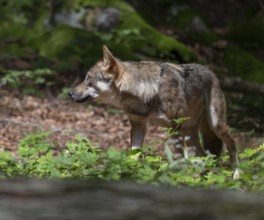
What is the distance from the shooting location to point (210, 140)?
9.98 m

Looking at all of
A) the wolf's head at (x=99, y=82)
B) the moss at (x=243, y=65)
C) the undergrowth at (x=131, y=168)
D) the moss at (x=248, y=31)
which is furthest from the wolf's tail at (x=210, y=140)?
the moss at (x=248, y=31)

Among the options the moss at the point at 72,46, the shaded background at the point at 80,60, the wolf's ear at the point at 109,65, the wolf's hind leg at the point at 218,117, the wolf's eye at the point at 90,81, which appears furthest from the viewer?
the moss at the point at 72,46

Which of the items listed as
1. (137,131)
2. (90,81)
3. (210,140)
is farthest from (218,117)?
(90,81)

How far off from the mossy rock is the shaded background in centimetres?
2

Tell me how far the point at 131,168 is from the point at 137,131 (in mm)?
3336

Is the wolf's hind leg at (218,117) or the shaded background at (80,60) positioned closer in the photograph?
the wolf's hind leg at (218,117)

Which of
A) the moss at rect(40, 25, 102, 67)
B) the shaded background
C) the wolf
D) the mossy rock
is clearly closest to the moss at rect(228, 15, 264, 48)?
the shaded background

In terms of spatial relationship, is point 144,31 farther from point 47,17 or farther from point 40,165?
point 40,165

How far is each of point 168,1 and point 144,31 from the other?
5174 millimetres

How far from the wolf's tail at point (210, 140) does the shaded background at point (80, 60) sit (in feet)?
2.12

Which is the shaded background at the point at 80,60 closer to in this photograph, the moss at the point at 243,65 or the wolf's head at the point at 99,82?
the moss at the point at 243,65

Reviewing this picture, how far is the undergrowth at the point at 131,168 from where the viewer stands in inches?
196

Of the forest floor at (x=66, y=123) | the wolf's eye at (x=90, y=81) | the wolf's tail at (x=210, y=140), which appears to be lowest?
the forest floor at (x=66, y=123)

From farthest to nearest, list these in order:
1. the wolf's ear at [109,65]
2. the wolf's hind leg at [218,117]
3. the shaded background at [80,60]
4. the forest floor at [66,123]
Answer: the shaded background at [80,60]
the forest floor at [66,123]
the wolf's hind leg at [218,117]
the wolf's ear at [109,65]
